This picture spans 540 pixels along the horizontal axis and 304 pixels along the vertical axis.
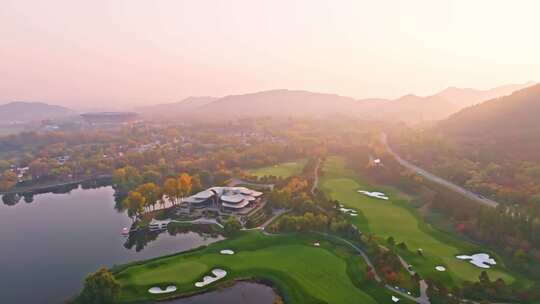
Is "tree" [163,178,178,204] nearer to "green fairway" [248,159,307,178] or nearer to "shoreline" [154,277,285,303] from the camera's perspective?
"green fairway" [248,159,307,178]

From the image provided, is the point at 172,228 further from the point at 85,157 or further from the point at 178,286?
the point at 85,157

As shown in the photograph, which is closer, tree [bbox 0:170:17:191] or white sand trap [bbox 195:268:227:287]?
white sand trap [bbox 195:268:227:287]

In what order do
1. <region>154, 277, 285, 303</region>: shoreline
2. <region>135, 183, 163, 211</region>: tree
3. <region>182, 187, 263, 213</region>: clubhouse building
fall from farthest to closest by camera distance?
<region>135, 183, 163, 211</region>: tree < <region>182, 187, 263, 213</region>: clubhouse building < <region>154, 277, 285, 303</region>: shoreline

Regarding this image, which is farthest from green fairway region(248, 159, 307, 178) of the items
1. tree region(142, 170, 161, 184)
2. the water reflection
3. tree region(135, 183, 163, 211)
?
the water reflection

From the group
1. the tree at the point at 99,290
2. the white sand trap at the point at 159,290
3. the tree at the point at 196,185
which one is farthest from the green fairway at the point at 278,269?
the tree at the point at 196,185

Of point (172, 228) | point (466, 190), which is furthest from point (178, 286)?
point (466, 190)

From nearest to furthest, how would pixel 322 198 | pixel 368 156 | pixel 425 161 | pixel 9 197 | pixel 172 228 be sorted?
1. pixel 172 228
2. pixel 322 198
3. pixel 9 197
4. pixel 425 161
5. pixel 368 156
